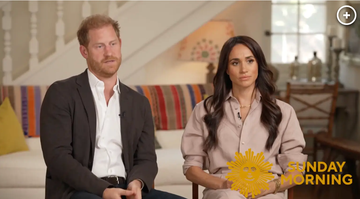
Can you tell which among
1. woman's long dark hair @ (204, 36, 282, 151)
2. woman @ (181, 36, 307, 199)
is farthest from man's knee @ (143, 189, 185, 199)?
woman's long dark hair @ (204, 36, 282, 151)

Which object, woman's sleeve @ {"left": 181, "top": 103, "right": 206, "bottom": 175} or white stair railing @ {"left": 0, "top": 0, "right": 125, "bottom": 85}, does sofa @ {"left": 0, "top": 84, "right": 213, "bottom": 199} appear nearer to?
white stair railing @ {"left": 0, "top": 0, "right": 125, "bottom": 85}

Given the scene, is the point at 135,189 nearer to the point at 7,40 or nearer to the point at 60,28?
the point at 60,28

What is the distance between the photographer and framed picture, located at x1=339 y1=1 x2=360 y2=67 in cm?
503

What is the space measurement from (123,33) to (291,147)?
2.30 m

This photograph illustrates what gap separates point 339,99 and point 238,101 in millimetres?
3064

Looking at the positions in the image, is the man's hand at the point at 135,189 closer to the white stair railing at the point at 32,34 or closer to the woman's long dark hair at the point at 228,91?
the woman's long dark hair at the point at 228,91

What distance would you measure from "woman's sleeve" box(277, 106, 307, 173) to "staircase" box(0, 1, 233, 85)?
7.16 ft

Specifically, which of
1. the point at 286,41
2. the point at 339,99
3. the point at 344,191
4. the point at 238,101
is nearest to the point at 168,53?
the point at 286,41

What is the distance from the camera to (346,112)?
518cm

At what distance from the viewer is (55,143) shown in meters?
2.07

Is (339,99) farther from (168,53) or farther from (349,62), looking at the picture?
(168,53)

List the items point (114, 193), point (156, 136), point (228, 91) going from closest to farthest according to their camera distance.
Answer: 1. point (114, 193)
2. point (228, 91)
3. point (156, 136)

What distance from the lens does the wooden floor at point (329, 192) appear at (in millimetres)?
4121

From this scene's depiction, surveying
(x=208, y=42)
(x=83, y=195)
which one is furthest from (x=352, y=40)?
(x=83, y=195)
